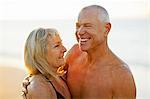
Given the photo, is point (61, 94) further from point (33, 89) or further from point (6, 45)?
point (6, 45)

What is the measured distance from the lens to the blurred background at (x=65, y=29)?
162 centimetres

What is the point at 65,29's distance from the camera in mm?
1788

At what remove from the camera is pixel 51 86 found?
1.14 m

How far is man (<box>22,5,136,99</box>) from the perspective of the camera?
1.23 m

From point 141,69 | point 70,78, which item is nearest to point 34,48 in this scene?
point 70,78

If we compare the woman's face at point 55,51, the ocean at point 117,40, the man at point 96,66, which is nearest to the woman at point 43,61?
the woman's face at point 55,51

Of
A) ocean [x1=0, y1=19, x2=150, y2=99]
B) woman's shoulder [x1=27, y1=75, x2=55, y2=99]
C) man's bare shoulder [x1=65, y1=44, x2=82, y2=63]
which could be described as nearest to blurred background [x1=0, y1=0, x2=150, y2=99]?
ocean [x1=0, y1=19, x2=150, y2=99]

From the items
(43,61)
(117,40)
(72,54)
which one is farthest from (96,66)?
(117,40)

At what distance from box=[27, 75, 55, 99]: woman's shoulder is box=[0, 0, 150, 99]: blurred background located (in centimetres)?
44

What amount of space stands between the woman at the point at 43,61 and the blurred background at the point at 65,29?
1.26 feet

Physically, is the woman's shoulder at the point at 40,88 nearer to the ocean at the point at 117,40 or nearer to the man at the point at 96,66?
the man at the point at 96,66

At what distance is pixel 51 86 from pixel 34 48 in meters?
0.14

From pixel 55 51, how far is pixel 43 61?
56 mm

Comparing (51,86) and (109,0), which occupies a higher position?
(109,0)
